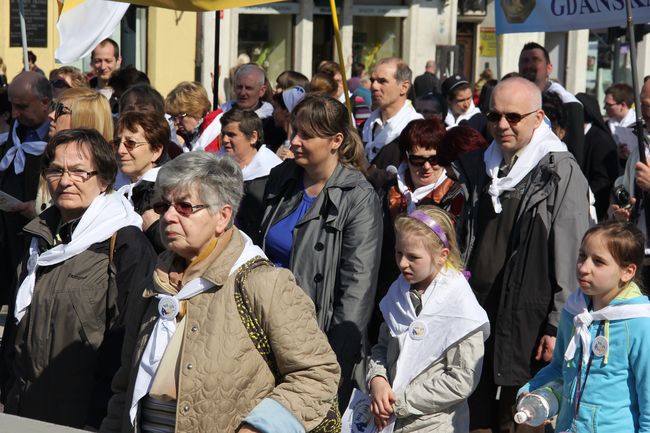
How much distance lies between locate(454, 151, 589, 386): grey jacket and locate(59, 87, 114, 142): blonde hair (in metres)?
2.27

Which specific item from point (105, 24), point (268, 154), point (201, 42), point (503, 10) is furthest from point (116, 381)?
point (201, 42)

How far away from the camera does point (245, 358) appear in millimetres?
3816

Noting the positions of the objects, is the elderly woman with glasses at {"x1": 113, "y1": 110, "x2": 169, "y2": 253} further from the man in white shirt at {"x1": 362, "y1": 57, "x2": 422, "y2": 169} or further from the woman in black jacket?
the man in white shirt at {"x1": 362, "y1": 57, "x2": 422, "y2": 169}

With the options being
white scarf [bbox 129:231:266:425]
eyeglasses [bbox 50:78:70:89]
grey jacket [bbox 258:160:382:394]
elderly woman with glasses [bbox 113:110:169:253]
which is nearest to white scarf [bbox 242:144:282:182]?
elderly woman with glasses [bbox 113:110:169:253]

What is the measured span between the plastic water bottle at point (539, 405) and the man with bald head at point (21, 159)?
328 cm

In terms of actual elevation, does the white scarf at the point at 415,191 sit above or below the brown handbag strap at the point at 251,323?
above

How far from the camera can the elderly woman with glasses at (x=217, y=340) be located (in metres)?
3.78

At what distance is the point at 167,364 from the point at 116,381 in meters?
0.35

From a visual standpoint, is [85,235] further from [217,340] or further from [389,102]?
[389,102]

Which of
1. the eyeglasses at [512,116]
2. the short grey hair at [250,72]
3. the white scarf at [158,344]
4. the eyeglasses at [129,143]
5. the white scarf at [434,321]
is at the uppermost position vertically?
the short grey hair at [250,72]

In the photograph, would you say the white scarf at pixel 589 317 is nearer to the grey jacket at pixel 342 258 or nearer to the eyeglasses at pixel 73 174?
the grey jacket at pixel 342 258

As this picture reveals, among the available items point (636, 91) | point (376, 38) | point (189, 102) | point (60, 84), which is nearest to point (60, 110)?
point (636, 91)

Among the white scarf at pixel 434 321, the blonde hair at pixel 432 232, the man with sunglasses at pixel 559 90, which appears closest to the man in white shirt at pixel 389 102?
the man with sunglasses at pixel 559 90

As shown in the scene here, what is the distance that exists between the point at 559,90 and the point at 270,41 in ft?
66.6
